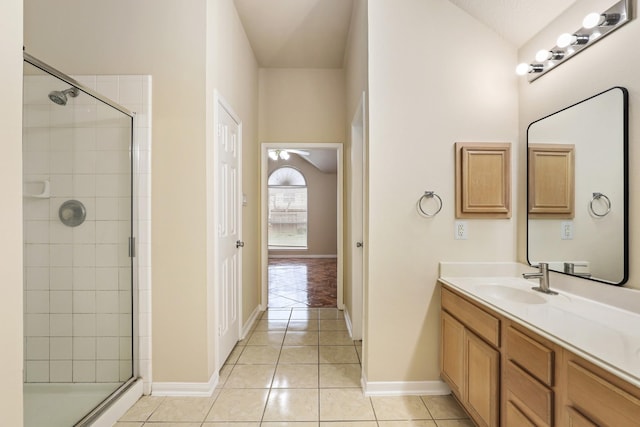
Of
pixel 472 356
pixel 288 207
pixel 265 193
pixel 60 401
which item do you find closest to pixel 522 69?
pixel 472 356

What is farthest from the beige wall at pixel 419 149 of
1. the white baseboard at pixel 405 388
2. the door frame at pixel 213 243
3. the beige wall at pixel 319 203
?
the beige wall at pixel 319 203

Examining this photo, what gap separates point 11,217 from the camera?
736 mm

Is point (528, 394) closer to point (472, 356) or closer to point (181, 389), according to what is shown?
point (472, 356)

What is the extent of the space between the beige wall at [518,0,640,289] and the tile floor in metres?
1.25

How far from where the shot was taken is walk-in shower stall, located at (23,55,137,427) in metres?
1.87

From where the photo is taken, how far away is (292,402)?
6.47 feet

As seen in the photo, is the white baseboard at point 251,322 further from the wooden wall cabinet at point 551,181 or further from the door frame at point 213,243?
the wooden wall cabinet at point 551,181

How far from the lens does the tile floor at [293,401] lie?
1.80 meters

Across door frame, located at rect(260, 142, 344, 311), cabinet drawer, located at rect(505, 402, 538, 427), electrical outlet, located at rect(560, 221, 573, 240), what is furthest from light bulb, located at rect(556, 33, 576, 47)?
door frame, located at rect(260, 142, 344, 311)

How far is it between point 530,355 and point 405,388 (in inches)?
42.1

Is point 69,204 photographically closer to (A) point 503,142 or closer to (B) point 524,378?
(B) point 524,378

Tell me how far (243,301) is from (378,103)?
88.1 inches

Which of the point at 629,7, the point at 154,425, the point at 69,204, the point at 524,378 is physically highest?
the point at 629,7

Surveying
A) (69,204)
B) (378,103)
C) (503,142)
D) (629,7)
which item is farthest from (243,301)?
(629,7)
